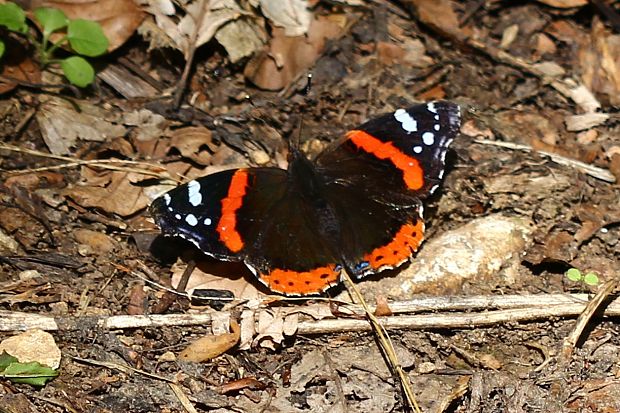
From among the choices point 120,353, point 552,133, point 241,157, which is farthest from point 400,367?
point 552,133

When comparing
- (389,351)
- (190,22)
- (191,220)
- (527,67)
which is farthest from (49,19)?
(527,67)

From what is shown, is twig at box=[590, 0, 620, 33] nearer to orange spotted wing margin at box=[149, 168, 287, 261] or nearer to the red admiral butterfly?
the red admiral butterfly

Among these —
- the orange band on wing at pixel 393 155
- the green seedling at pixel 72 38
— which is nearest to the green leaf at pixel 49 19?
the green seedling at pixel 72 38

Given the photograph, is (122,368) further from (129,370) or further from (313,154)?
(313,154)

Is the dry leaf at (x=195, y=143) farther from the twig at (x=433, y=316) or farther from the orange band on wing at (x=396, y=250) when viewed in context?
the orange band on wing at (x=396, y=250)

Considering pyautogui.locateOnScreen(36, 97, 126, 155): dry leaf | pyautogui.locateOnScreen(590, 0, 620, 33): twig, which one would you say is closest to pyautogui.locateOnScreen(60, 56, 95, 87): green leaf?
pyautogui.locateOnScreen(36, 97, 126, 155): dry leaf
